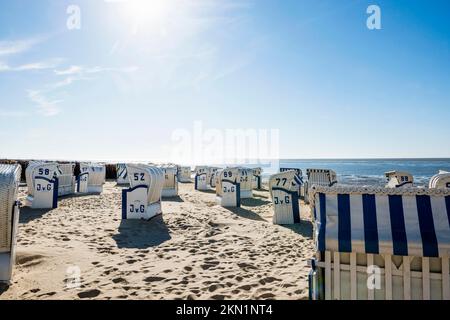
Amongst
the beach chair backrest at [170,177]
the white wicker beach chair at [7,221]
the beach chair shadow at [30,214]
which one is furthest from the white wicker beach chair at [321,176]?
the white wicker beach chair at [7,221]

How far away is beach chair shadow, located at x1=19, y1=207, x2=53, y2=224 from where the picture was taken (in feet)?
31.1

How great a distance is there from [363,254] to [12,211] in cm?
475

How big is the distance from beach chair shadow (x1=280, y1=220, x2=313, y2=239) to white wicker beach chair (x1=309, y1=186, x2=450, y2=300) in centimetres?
494

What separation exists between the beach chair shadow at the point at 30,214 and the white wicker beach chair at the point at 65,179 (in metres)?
3.71

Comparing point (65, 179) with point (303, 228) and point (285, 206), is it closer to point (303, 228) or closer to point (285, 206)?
point (285, 206)

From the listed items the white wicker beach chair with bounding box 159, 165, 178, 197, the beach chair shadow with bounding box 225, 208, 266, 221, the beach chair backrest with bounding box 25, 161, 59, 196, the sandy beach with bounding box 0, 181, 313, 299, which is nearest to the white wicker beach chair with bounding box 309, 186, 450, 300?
the sandy beach with bounding box 0, 181, 313, 299

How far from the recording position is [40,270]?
5.17 meters

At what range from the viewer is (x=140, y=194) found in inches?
384

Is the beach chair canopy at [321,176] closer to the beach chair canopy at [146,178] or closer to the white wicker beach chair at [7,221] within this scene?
the beach chair canopy at [146,178]

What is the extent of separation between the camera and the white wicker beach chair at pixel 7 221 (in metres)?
4.42

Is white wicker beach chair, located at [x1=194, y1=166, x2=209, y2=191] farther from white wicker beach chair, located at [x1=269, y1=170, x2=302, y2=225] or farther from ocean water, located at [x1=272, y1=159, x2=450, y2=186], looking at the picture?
ocean water, located at [x1=272, y1=159, x2=450, y2=186]

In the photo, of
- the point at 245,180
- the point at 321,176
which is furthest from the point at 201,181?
the point at 321,176

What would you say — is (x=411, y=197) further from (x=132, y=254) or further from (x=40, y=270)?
(x=40, y=270)
